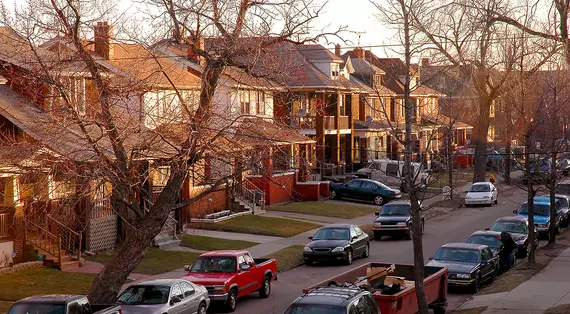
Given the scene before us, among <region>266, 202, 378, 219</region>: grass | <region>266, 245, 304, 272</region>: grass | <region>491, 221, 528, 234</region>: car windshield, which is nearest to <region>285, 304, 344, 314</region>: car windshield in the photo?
<region>266, 245, 304, 272</region>: grass

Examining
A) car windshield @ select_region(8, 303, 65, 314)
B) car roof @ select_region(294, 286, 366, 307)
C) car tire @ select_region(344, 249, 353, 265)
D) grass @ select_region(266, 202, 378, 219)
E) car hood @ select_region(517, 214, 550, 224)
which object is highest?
car roof @ select_region(294, 286, 366, 307)

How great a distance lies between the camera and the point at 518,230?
32.5 m

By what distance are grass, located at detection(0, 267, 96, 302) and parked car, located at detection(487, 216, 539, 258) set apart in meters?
16.2

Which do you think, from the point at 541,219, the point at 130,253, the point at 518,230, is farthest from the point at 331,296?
the point at 541,219

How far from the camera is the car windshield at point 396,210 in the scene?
120ft

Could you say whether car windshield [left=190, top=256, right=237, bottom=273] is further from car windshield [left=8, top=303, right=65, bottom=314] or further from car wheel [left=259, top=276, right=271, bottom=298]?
car windshield [left=8, top=303, right=65, bottom=314]

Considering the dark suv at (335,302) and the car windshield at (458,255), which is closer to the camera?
the dark suv at (335,302)

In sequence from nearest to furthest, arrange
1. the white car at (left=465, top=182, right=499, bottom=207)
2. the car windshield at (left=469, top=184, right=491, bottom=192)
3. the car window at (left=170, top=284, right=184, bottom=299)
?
1. the car window at (left=170, top=284, right=184, bottom=299)
2. the white car at (left=465, top=182, right=499, bottom=207)
3. the car windshield at (left=469, top=184, right=491, bottom=192)

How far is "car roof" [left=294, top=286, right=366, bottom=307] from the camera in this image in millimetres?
14992

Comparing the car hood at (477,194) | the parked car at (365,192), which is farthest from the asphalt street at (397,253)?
the parked car at (365,192)

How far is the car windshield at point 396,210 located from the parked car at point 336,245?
229 inches

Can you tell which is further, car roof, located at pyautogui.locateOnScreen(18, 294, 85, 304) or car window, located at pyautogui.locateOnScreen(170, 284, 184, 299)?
car window, located at pyautogui.locateOnScreen(170, 284, 184, 299)

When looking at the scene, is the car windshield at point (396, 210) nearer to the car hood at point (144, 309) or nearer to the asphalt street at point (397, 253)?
the asphalt street at point (397, 253)

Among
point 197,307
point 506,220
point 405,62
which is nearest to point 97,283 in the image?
point 197,307
